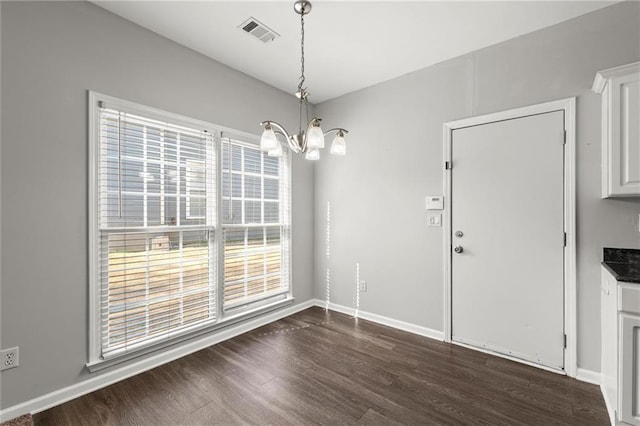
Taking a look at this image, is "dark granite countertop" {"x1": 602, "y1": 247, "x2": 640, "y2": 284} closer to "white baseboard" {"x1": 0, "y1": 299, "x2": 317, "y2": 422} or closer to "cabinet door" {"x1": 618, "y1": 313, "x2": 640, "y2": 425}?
"cabinet door" {"x1": 618, "y1": 313, "x2": 640, "y2": 425}

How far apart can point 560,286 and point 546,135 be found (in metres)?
1.26

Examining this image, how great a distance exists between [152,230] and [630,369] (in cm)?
336

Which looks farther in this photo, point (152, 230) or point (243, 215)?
point (243, 215)

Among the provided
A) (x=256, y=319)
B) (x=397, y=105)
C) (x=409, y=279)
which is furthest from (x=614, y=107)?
(x=256, y=319)

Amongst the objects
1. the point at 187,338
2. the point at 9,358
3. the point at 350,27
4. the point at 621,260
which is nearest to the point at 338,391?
the point at 187,338

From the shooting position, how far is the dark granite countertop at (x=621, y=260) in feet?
6.03

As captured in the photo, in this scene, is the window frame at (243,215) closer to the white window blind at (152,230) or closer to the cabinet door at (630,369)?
the white window blind at (152,230)

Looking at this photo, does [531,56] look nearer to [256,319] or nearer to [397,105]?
[397,105]

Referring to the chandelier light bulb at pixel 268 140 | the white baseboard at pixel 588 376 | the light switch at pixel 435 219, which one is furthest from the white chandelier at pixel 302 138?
the white baseboard at pixel 588 376

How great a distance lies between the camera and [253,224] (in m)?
3.24

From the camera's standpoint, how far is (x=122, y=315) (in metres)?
2.24

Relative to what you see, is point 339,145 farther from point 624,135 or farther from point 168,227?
point 624,135

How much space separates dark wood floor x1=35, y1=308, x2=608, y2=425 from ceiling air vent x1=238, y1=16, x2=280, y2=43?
288 cm

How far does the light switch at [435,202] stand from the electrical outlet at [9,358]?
136 inches
